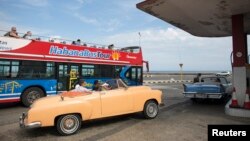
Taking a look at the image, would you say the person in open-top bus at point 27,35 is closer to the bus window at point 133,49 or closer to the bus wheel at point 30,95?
the bus wheel at point 30,95

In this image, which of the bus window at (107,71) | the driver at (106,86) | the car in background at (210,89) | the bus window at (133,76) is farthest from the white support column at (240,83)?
the bus window at (133,76)

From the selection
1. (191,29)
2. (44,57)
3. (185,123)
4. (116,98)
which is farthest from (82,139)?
(191,29)

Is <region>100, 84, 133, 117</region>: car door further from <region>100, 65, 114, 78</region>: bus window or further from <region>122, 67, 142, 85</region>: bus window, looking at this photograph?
<region>122, 67, 142, 85</region>: bus window

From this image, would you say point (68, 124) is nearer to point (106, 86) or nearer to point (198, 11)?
point (106, 86)

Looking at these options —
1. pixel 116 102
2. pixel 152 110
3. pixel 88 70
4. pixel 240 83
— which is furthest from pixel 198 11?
pixel 88 70

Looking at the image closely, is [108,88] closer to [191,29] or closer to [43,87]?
[43,87]

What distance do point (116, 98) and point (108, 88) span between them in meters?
0.50

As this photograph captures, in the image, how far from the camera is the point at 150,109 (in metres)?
8.80

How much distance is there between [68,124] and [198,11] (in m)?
7.61

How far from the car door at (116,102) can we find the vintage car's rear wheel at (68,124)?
947mm

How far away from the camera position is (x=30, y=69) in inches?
464

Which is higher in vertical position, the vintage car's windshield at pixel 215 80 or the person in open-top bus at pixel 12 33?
the person in open-top bus at pixel 12 33

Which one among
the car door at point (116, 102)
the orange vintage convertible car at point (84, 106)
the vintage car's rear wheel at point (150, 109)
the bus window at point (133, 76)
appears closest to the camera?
the orange vintage convertible car at point (84, 106)

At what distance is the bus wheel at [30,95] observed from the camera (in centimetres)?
1151
